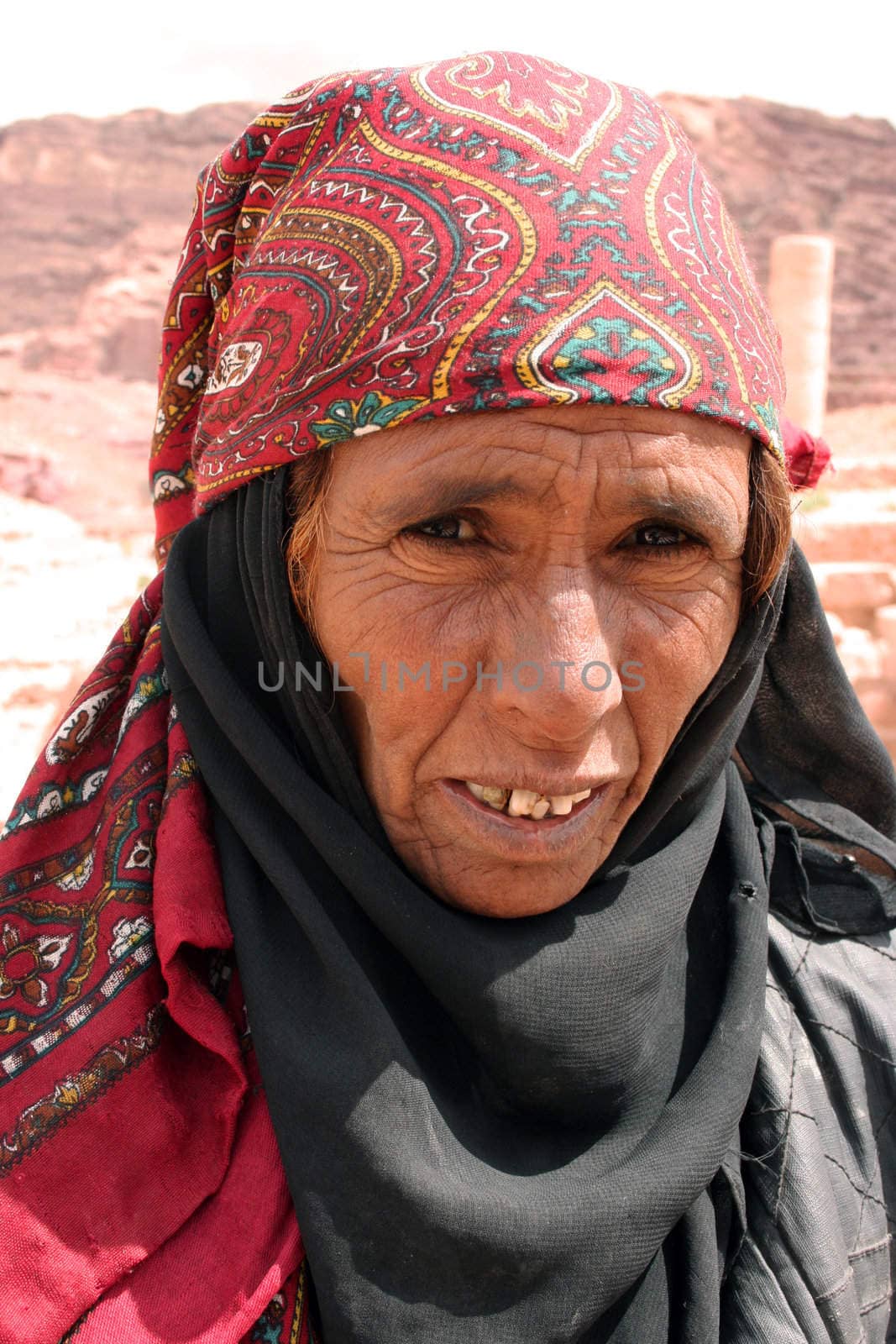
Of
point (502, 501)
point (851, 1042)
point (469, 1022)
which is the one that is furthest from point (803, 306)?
point (469, 1022)

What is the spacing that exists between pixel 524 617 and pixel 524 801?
0.24 metres

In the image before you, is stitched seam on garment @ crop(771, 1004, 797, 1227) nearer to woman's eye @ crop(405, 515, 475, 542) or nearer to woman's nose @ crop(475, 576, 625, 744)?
woman's nose @ crop(475, 576, 625, 744)

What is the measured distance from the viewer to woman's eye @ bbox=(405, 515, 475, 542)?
1489 mm

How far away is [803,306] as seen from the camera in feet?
67.7

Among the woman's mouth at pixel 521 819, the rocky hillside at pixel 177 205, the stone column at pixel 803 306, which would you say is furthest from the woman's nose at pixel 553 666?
the rocky hillside at pixel 177 205

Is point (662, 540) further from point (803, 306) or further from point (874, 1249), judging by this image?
point (803, 306)

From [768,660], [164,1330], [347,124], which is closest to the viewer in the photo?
[164,1330]

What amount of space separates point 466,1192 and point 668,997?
419 mm

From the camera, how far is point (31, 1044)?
1.49 m

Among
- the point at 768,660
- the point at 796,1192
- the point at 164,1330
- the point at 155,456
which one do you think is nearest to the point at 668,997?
the point at 796,1192

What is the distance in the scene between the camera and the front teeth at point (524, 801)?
150 cm

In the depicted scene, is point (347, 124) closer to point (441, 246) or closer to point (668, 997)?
point (441, 246)

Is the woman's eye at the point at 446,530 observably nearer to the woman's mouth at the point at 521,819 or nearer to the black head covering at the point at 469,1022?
the black head covering at the point at 469,1022

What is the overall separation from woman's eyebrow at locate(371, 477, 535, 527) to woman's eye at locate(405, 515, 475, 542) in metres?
0.03
